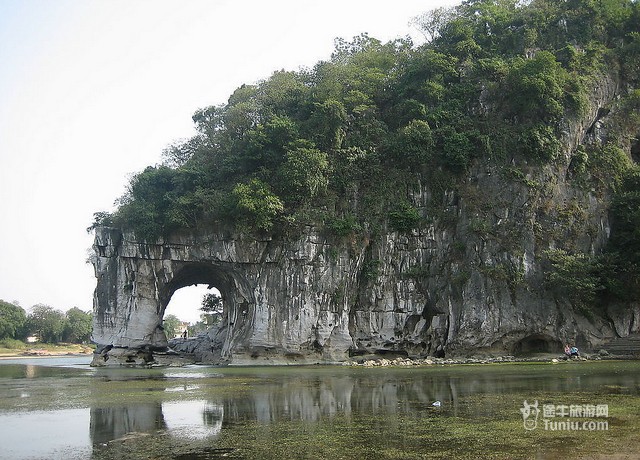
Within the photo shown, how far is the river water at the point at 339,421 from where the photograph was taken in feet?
28.0

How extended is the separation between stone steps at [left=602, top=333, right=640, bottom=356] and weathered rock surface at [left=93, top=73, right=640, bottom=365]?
0.74 meters

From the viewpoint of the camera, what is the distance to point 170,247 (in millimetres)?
38312

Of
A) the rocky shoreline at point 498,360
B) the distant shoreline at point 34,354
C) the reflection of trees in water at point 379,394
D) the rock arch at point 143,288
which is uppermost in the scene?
the rock arch at point 143,288

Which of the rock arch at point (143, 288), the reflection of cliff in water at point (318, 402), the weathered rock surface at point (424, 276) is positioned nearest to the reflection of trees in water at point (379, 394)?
the reflection of cliff in water at point (318, 402)

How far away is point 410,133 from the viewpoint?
120 feet

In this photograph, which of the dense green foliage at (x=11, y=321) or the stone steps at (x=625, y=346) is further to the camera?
the dense green foliage at (x=11, y=321)

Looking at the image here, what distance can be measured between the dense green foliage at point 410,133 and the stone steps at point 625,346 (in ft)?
9.87

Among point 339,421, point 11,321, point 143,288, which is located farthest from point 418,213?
point 11,321

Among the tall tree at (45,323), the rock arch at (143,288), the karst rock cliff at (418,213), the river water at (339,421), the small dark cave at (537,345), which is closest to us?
the river water at (339,421)

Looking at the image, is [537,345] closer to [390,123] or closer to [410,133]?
[410,133]

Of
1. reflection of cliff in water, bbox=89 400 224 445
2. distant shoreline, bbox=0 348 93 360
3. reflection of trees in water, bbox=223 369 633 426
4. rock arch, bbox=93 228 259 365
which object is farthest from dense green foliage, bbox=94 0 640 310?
distant shoreline, bbox=0 348 93 360

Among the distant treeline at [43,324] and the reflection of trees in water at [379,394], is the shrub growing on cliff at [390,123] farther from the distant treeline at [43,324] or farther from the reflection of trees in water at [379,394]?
the distant treeline at [43,324]

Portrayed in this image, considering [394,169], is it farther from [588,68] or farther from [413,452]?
[413,452]

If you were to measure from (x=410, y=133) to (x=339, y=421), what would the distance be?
27.8 m
